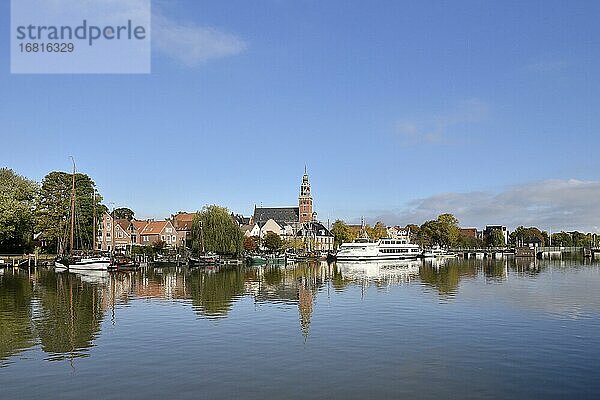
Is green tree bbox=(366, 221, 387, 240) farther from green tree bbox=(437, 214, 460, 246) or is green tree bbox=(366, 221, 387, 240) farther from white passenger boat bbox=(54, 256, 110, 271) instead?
white passenger boat bbox=(54, 256, 110, 271)

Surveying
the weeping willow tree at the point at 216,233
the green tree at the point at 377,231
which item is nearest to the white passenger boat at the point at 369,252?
the weeping willow tree at the point at 216,233

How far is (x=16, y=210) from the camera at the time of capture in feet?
241

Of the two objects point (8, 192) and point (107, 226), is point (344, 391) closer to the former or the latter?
point (8, 192)

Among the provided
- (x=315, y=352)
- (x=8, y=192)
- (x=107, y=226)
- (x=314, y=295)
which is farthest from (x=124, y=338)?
(x=107, y=226)

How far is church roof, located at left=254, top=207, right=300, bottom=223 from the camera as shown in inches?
6718

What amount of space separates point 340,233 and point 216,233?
57929 millimetres

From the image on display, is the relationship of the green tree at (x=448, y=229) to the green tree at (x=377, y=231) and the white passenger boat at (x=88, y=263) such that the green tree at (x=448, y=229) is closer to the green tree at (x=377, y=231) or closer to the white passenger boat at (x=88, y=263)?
the green tree at (x=377, y=231)

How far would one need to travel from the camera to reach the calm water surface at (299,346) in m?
16.3

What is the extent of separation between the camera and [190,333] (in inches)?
970

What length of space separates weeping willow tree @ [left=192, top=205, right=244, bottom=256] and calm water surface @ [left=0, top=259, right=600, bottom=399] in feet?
161

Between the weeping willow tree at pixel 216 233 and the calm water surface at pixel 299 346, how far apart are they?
161 feet

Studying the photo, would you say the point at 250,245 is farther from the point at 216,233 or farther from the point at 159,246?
the point at 216,233

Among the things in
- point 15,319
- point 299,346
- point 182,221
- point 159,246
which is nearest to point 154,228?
point 159,246

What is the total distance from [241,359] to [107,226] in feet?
309
